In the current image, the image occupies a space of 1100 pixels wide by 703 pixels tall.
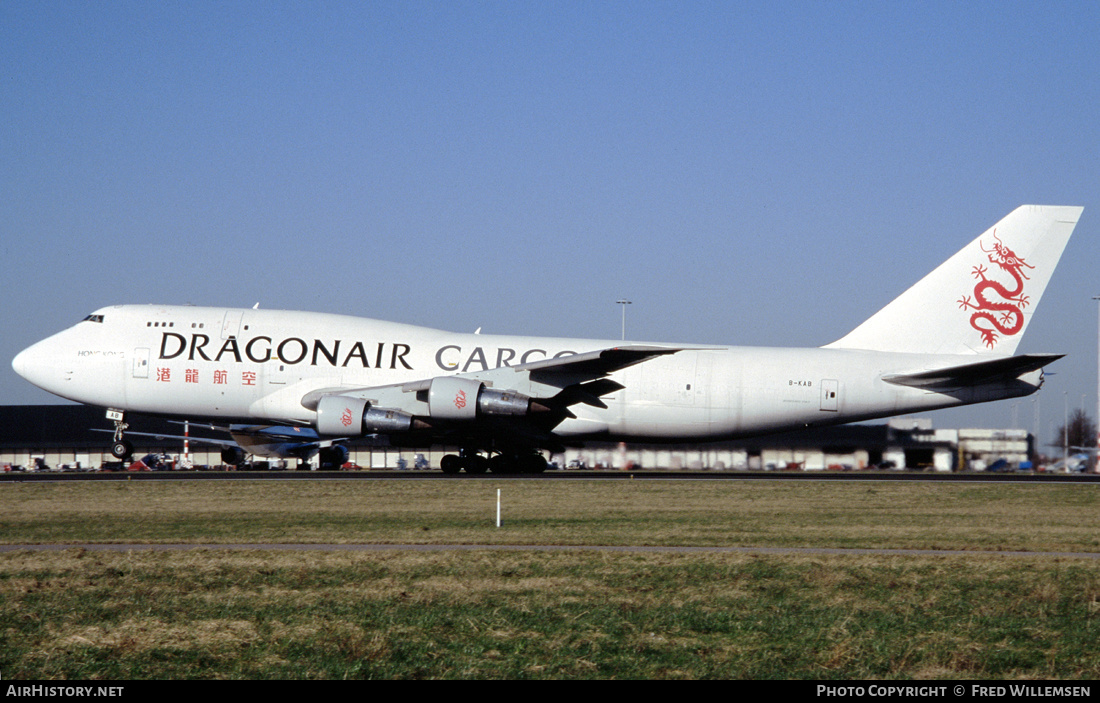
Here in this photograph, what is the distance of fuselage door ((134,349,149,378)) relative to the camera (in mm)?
36406

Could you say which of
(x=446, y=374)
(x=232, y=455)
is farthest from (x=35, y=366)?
(x=232, y=455)

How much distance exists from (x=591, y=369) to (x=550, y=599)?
21915 millimetres

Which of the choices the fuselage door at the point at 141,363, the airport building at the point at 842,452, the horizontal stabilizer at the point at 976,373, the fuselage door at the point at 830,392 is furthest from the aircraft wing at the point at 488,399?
the horizontal stabilizer at the point at 976,373

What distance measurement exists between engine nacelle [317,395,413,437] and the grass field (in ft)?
29.3

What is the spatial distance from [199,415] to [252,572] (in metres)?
23.0

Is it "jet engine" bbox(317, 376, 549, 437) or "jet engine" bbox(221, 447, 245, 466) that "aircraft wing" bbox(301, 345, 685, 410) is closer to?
"jet engine" bbox(317, 376, 549, 437)

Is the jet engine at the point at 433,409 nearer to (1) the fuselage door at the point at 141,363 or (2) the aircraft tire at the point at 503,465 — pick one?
(2) the aircraft tire at the point at 503,465

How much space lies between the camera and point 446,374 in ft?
120

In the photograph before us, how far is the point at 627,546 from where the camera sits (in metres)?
18.6

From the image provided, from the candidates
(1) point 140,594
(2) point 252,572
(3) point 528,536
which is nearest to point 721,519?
(3) point 528,536

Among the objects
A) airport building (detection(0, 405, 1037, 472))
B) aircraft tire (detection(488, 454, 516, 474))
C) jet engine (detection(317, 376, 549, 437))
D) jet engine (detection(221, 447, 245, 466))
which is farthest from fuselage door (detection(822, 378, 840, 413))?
jet engine (detection(221, 447, 245, 466))

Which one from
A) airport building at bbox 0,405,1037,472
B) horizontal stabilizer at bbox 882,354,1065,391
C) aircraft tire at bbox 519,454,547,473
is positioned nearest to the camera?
horizontal stabilizer at bbox 882,354,1065,391

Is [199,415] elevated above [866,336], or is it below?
below
